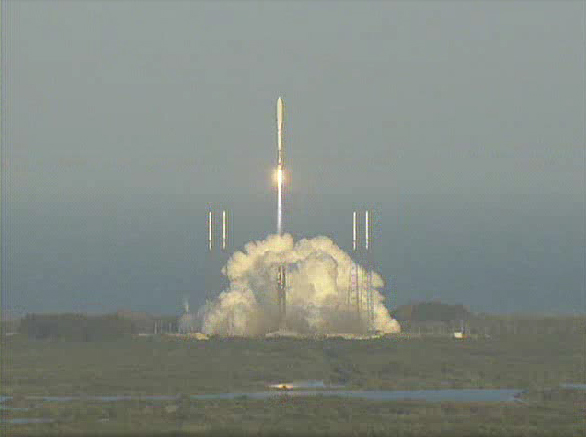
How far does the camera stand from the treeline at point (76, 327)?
16062 cm

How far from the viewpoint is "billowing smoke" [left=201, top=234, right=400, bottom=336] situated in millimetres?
153125

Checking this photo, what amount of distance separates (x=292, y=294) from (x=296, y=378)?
81.6 ft

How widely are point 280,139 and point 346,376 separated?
28.1 metres

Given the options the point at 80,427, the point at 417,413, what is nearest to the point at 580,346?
the point at 417,413

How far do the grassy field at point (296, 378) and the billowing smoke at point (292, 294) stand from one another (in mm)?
3936

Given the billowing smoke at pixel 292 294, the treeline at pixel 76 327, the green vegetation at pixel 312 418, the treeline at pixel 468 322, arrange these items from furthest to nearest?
the treeline at pixel 468 322 < the treeline at pixel 76 327 < the billowing smoke at pixel 292 294 < the green vegetation at pixel 312 418

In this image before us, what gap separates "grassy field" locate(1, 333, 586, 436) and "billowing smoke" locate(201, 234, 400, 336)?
Result: 394 centimetres

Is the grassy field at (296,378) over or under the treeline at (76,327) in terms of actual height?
under

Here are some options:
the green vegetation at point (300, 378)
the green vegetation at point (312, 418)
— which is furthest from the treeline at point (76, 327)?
the green vegetation at point (312, 418)

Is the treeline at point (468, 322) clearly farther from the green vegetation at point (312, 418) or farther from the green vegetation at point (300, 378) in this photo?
the green vegetation at point (312, 418)

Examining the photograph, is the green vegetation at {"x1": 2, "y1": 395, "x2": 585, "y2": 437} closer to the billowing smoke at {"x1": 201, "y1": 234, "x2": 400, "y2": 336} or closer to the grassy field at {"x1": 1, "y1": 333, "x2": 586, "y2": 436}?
the grassy field at {"x1": 1, "y1": 333, "x2": 586, "y2": 436}

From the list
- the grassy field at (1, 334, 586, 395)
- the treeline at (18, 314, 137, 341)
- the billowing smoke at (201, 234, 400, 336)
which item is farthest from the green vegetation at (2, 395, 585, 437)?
the treeline at (18, 314, 137, 341)

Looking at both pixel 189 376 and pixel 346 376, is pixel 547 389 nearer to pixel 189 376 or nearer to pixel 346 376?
pixel 346 376

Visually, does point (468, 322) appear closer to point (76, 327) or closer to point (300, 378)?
point (76, 327)
